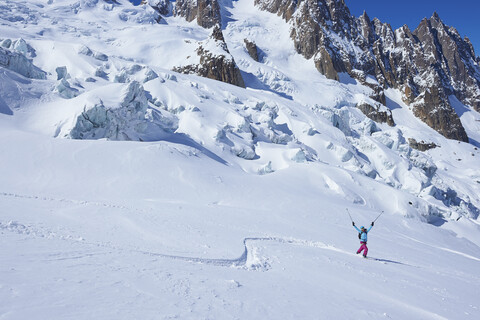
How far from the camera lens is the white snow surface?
20.2ft

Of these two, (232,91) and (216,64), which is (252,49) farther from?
(232,91)

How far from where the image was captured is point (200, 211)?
676 inches

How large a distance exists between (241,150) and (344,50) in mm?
102414

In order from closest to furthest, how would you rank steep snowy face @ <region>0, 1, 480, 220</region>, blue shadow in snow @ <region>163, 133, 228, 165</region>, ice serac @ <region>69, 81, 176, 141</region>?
ice serac @ <region>69, 81, 176, 141</region>, steep snowy face @ <region>0, 1, 480, 220</region>, blue shadow in snow @ <region>163, 133, 228, 165</region>

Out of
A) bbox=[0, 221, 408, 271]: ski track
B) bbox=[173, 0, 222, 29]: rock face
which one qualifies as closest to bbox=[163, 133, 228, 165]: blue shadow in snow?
bbox=[0, 221, 408, 271]: ski track

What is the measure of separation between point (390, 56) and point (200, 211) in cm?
15112

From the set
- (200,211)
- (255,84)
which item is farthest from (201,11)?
(200,211)

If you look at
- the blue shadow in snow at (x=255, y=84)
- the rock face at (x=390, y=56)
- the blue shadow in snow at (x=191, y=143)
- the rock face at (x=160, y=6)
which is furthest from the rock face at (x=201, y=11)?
the blue shadow in snow at (x=191, y=143)

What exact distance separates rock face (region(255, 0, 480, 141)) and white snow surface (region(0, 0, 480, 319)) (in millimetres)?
58896

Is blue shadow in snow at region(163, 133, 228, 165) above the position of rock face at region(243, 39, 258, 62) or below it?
below

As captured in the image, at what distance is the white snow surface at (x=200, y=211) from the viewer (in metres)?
6.17

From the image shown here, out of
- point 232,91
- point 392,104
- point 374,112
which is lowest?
point 232,91

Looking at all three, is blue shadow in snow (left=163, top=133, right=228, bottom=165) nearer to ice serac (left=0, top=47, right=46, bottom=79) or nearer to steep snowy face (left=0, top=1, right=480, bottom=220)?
steep snowy face (left=0, top=1, right=480, bottom=220)

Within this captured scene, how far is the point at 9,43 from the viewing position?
4634 centimetres
